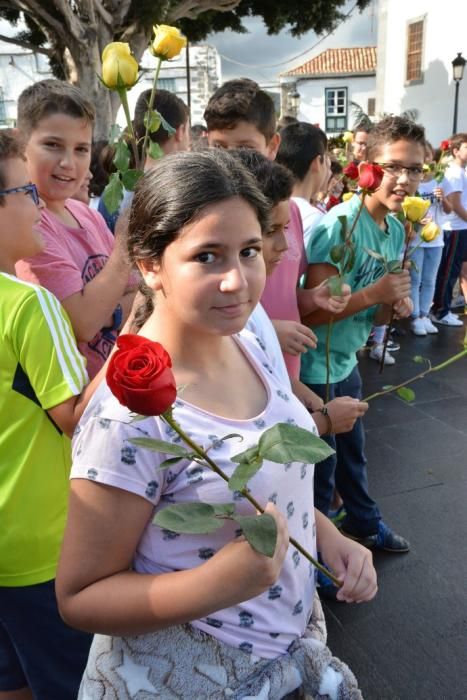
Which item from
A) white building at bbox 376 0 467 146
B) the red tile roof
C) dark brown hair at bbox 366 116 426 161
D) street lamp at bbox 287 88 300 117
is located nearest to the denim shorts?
dark brown hair at bbox 366 116 426 161

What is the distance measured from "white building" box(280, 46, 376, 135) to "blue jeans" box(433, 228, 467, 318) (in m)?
31.0

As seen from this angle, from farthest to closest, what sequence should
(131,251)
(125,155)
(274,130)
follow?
(274,130) → (125,155) → (131,251)

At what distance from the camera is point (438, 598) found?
2.46m

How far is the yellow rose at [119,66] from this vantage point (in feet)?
4.15

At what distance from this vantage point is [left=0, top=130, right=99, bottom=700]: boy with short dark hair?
1.27 meters

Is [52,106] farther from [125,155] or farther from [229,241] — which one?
[229,241]

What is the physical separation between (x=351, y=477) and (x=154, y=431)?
1858mm

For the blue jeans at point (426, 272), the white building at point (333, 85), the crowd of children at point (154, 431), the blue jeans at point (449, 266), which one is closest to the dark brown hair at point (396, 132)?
the crowd of children at point (154, 431)

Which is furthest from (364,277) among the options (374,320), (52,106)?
(52,106)

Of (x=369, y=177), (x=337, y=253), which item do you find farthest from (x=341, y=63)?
(x=337, y=253)

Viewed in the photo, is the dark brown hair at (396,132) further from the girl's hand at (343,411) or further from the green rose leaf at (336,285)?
the girl's hand at (343,411)

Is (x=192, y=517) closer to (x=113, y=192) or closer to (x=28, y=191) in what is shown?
(x=113, y=192)

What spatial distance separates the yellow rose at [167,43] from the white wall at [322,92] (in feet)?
121

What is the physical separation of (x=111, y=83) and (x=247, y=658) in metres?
1.21
